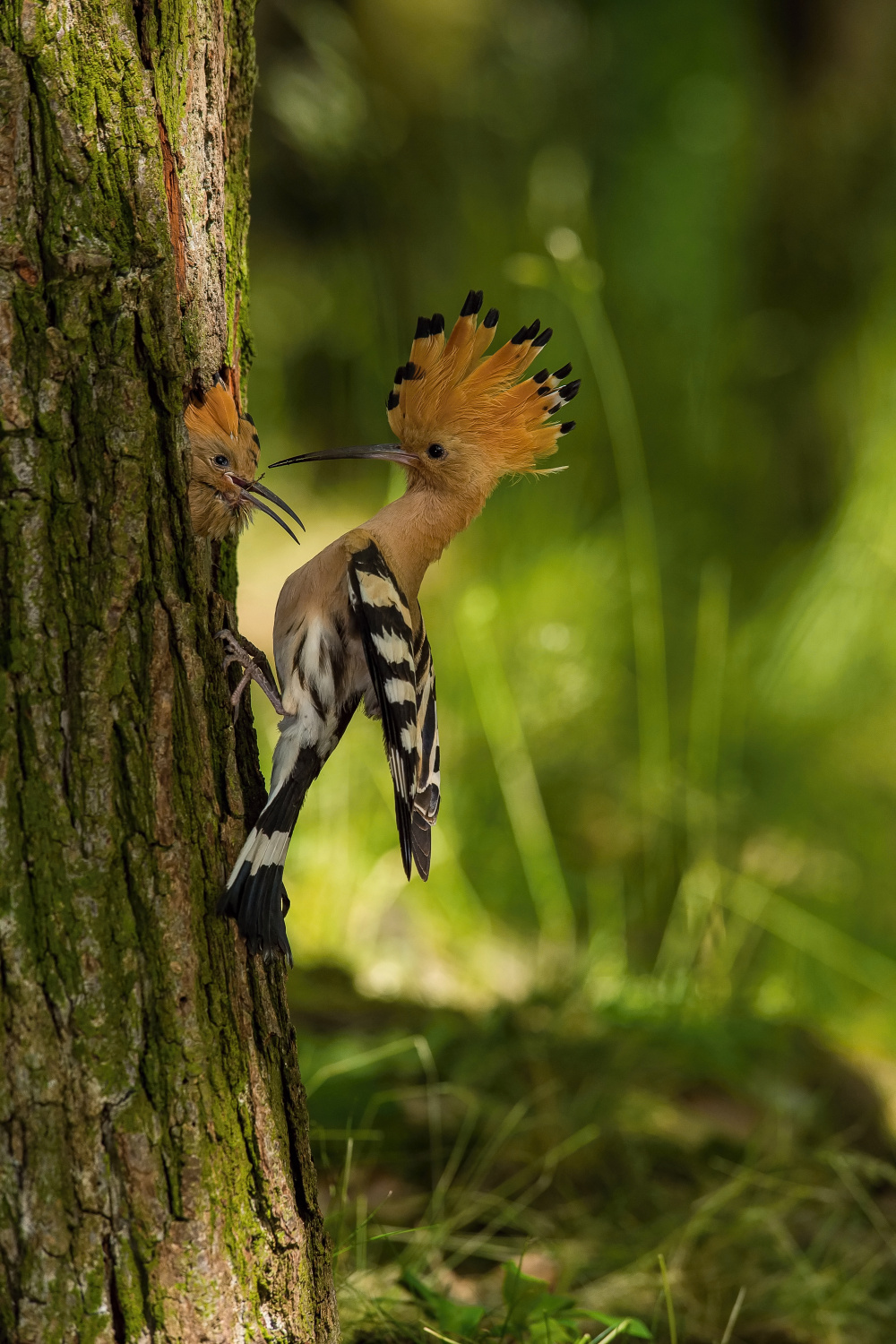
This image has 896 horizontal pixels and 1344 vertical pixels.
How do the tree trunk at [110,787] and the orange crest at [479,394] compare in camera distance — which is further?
the orange crest at [479,394]

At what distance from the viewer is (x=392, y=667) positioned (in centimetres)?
171

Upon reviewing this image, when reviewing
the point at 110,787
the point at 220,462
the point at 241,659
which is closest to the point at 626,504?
the point at 220,462

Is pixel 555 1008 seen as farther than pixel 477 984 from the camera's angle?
No

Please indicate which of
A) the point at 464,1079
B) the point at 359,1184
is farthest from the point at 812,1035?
the point at 359,1184

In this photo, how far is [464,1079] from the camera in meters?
2.63

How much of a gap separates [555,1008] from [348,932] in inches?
46.8

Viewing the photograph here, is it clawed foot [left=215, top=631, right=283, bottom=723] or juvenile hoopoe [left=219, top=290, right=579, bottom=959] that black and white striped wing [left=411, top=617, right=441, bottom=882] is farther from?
clawed foot [left=215, top=631, right=283, bottom=723]

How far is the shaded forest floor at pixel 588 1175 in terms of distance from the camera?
6.56 ft

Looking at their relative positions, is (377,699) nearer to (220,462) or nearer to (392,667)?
(392,667)

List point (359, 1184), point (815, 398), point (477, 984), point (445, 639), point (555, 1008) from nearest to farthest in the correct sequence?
point (359, 1184) < point (555, 1008) < point (477, 984) < point (445, 639) < point (815, 398)

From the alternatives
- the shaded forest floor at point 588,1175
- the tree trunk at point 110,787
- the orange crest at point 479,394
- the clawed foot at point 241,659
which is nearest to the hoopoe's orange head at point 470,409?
the orange crest at point 479,394

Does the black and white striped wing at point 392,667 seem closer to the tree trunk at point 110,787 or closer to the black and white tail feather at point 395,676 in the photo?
the black and white tail feather at point 395,676

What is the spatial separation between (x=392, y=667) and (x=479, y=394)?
52 cm

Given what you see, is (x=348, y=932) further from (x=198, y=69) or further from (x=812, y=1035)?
(x=198, y=69)
